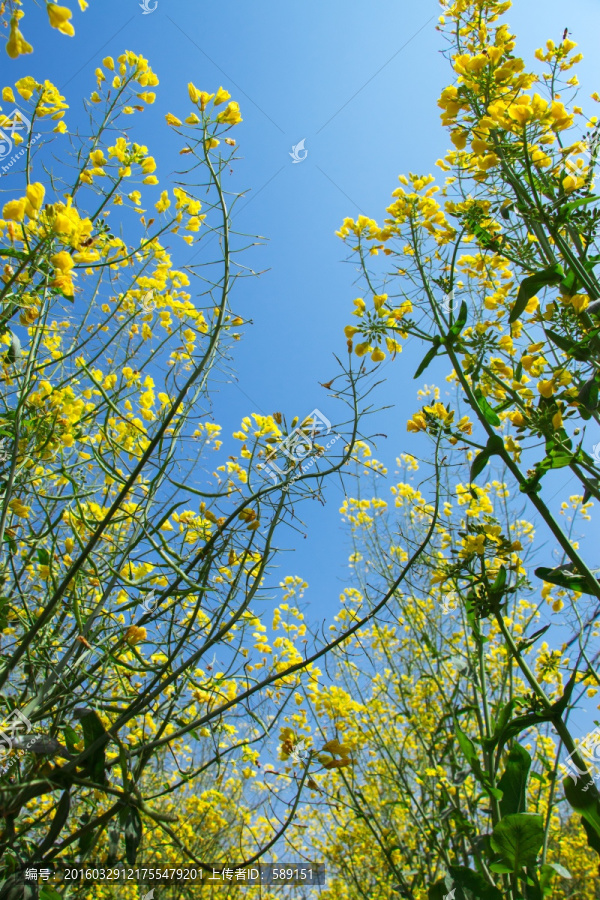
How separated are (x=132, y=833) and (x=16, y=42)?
141cm

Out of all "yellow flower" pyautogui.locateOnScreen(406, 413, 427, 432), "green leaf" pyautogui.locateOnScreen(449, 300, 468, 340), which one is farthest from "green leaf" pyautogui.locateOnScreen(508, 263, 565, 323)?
"yellow flower" pyautogui.locateOnScreen(406, 413, 427, 432)

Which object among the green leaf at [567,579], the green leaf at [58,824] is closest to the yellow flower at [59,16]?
the green leaf at [58,824]

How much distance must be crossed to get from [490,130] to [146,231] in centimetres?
127

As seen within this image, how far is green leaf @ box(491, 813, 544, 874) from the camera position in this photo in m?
1.17

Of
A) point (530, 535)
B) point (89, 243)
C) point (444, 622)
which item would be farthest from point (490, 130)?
point (444, 622)

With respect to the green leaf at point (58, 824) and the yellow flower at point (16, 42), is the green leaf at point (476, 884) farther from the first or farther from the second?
the yellow flower at point (16, 42)

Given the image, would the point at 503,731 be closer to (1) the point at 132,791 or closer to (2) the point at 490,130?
(1) the point at 132,791

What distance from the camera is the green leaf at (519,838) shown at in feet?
3.84

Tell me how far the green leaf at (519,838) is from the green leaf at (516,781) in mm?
59

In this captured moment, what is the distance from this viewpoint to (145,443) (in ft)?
6.61

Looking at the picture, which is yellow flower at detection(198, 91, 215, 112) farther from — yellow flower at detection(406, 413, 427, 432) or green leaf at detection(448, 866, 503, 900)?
green leaf at detection(448, 866, 503, 900)

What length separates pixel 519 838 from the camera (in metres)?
1.20

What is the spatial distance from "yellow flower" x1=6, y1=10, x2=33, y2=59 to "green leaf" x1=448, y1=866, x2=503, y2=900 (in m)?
1.98

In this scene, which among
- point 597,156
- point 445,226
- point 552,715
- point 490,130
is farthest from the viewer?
point 445,226
